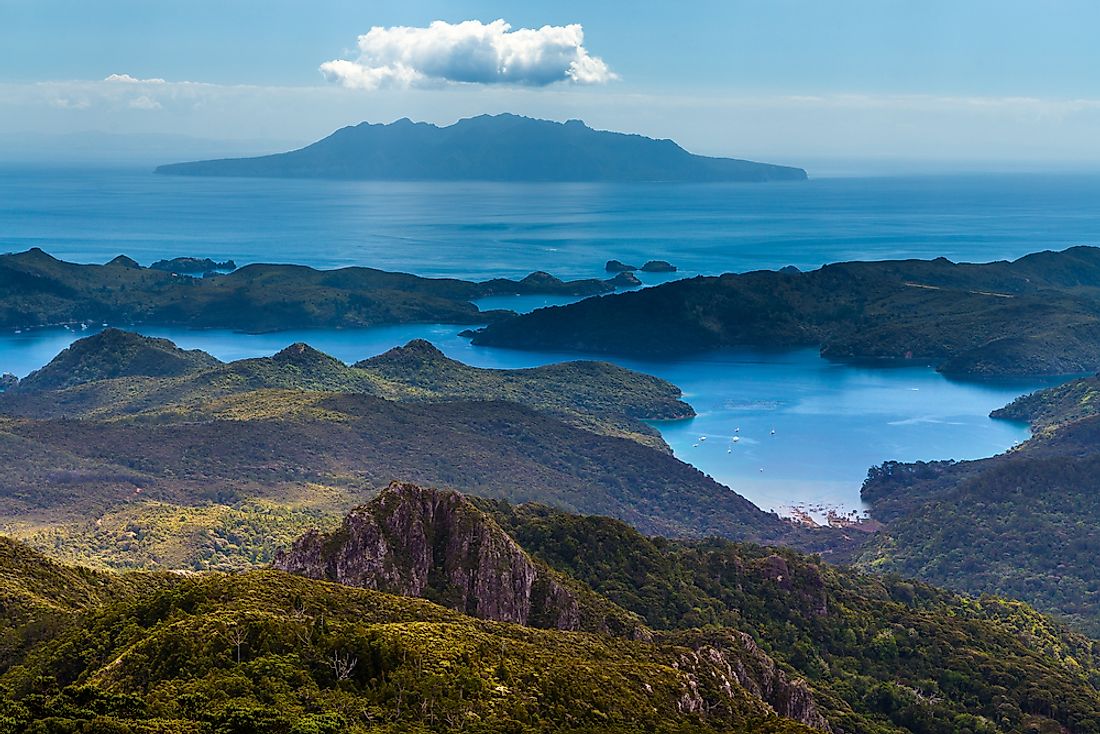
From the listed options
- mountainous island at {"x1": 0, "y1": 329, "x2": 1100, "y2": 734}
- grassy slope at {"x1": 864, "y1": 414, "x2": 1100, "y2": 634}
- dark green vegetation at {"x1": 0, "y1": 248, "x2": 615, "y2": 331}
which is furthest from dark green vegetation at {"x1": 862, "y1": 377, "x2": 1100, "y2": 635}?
dark green vegetation at {"x1": 0, "y1": 248, "x2": 615, "y2": 331}

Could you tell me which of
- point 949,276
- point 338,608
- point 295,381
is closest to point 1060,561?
point 338,608

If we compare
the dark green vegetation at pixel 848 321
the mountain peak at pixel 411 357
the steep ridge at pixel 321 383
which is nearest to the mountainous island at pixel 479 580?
the steep ridge at pixel 321 383

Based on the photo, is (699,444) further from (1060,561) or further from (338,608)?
(338,608)

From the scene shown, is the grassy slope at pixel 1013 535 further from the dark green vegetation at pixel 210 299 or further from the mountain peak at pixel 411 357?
the dark green vegetation at pixel 210 299

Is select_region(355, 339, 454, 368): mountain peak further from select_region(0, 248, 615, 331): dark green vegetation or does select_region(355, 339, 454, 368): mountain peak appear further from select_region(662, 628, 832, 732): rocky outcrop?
select_region(662, 628, 832, 732): rocky outcrop

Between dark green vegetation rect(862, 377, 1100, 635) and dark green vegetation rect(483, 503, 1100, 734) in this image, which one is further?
dark green vegetation rect(862, 377, 1100, 635)

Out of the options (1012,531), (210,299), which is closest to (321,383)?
(1012,531)

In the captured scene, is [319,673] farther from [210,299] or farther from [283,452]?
[210,299]
